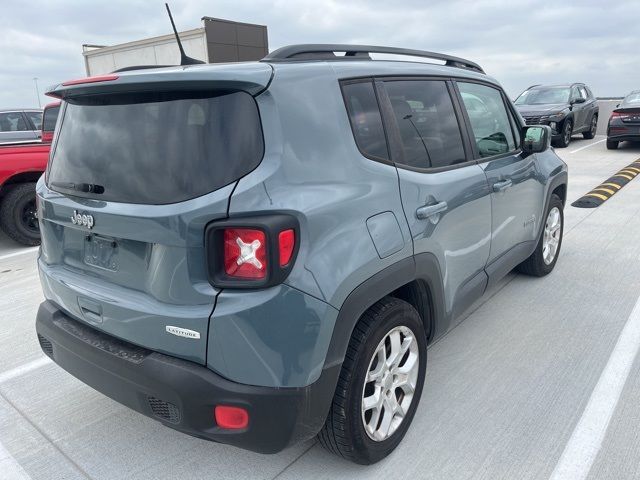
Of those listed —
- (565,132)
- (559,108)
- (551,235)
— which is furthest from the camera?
(565,132)

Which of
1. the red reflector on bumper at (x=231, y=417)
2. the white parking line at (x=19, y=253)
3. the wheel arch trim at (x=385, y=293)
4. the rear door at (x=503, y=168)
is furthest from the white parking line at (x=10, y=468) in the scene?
the white parking line at (x=19, y=253)

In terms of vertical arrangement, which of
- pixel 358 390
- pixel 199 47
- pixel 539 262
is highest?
pixel 199 47

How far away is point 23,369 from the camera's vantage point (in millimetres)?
3383

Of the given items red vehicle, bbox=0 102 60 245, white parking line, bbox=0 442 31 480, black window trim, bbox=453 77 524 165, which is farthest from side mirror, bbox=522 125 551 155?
red vehicle, bbox=0 102 60 245

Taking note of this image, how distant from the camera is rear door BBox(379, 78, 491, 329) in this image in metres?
2.46

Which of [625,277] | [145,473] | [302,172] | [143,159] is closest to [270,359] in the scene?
[302,172]

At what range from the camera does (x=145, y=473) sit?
240cm

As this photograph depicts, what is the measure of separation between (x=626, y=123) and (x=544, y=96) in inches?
90.0

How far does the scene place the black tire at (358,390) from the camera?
212 cm

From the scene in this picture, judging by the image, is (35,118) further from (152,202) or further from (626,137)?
(626,137)

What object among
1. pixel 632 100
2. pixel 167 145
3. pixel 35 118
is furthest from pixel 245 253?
pixel 632 100

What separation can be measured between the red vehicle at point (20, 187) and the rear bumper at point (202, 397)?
16.1 feet

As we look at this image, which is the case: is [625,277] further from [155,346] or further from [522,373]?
[155,346]

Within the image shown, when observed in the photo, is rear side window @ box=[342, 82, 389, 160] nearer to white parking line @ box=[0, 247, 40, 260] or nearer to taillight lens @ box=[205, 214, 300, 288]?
taillight lens @ box=[205, 214, 300, 288]
